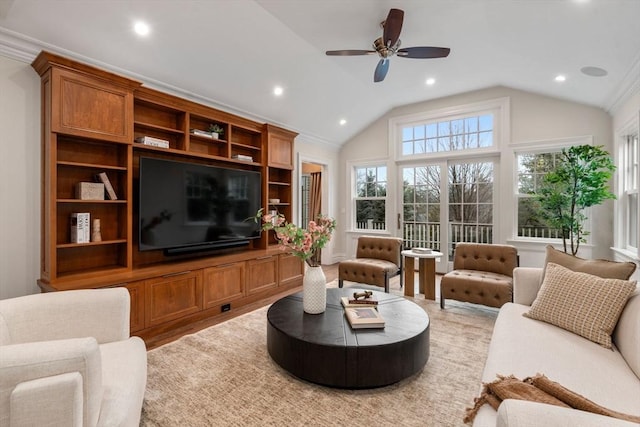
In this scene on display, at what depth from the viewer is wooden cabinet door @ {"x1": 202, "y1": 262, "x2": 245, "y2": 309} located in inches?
135

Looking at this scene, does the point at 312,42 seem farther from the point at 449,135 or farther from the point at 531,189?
the point at 531,189

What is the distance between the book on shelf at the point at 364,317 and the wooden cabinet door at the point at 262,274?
73.9 inches

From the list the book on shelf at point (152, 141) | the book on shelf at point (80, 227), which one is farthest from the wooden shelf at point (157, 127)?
the book on shelf at point (80, 227)

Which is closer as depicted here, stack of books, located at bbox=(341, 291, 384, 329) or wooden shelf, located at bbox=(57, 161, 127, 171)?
stack of books, located at bbox=(341, 291, 384, 329)

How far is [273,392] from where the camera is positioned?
202 cm

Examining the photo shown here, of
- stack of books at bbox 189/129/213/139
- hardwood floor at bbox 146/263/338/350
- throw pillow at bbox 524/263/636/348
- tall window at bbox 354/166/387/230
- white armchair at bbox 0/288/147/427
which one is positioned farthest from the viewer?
tall window at bbox 354/166/387/230

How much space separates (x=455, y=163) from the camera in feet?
18.3

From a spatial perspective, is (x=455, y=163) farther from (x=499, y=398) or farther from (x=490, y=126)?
(x=499, y=398)

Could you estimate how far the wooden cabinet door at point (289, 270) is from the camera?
177 inches

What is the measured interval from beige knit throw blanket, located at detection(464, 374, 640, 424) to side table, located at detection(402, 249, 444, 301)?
9.23ft

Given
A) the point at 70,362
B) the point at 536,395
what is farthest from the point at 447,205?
the point at 70,362

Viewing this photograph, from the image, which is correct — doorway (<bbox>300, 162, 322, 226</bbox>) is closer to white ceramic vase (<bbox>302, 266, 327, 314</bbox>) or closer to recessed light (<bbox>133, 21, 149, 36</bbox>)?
recessed light (<bbox>133, 21, 149, 36</bbox>)

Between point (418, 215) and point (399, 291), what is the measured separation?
6.57ft

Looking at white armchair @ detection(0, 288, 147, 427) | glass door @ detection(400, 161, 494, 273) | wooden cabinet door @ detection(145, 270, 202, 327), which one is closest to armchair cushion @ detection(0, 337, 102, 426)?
white armchair @ detection(0, 288, 147, 427)
